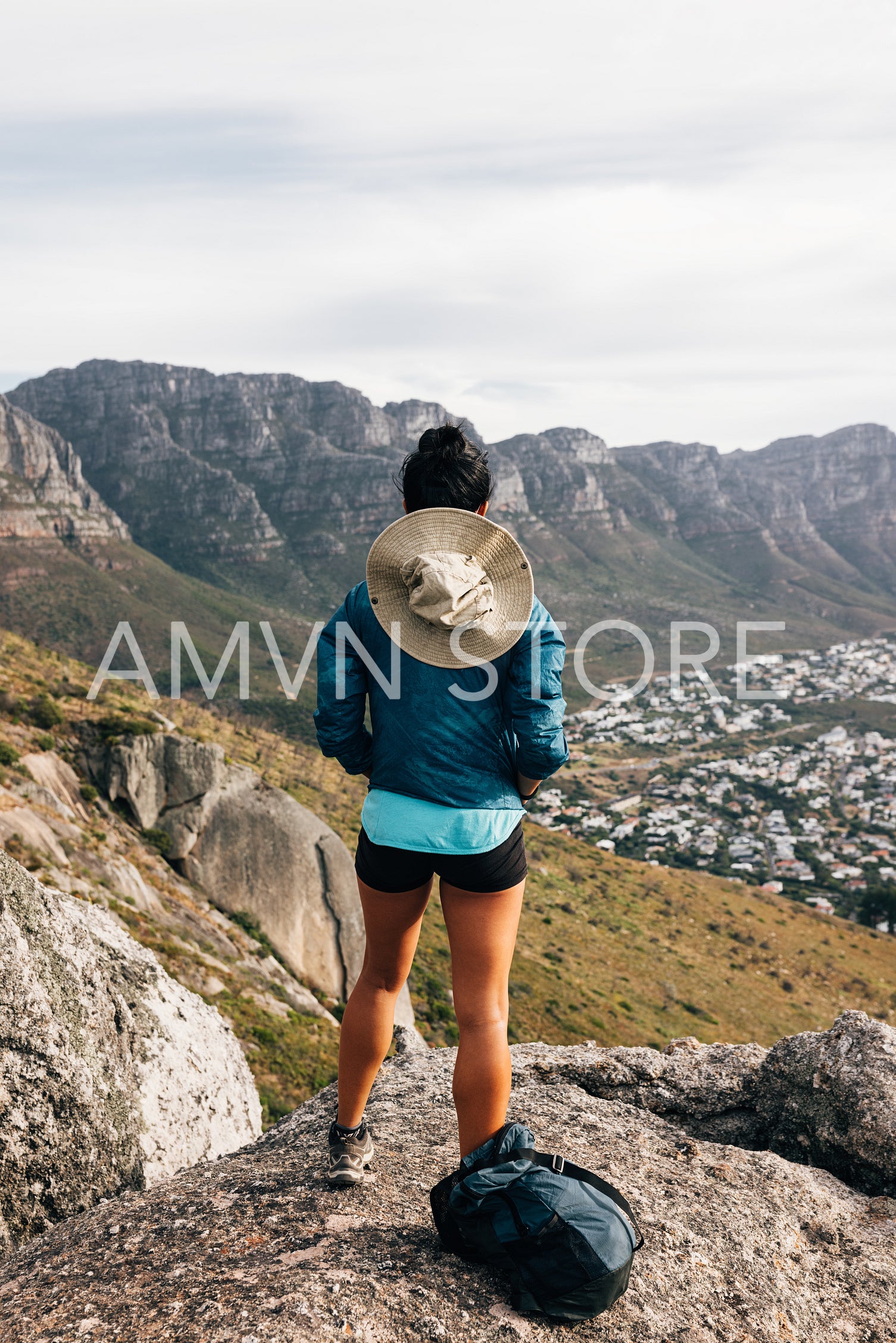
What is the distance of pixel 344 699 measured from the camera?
297 cm

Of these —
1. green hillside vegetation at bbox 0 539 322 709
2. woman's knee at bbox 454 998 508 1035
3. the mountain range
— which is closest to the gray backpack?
woman's knee at bbox 454 998 508 1035

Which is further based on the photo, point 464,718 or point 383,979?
point 383,979

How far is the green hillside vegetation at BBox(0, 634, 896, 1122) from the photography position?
12281 mm

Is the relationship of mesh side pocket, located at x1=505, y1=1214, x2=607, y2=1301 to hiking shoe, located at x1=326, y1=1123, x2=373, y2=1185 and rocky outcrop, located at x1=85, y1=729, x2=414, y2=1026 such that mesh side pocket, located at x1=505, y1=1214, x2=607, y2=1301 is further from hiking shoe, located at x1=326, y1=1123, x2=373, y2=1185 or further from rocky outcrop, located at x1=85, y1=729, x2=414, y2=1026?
rocky outcrop, located at x1=85, y1=729, x2=414, y2=1026

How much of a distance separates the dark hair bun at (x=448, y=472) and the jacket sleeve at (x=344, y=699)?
0.50 metres

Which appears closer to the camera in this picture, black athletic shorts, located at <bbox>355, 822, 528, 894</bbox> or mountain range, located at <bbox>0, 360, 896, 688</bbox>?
black athletic shorts, located at <bbox>355, 822, 528, 894</bbox>

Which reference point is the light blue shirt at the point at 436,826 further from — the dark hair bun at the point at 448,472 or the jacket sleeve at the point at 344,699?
the dark hair bun at the point at 448,472

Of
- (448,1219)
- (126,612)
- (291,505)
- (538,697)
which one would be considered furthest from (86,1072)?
(291,505)

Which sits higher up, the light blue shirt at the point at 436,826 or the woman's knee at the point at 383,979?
the light blue shirt at the point at 436,826

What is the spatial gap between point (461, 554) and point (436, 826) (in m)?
1.00

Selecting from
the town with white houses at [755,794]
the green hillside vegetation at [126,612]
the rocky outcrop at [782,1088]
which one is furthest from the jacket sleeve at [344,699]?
the green hillside vegetation at [126,612]

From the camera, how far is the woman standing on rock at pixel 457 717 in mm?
2678

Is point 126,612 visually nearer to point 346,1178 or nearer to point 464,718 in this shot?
point 346,1178

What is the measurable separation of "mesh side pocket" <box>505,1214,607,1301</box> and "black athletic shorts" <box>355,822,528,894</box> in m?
1.12
